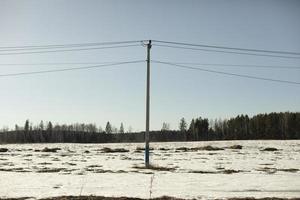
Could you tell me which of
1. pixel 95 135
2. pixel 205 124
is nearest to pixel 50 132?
pixel 95 135

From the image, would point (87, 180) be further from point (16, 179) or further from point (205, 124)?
point (205, 124)

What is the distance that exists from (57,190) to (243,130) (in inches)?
5554

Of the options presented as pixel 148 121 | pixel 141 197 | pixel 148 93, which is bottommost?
pixel 141 197

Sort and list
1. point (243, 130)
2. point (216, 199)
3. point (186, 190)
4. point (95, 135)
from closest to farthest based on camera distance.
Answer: point (216, 199) < point (186, 190) < point (243, 130) < point (95, 135)

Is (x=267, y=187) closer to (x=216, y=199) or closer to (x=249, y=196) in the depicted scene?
(x=249, y=196)

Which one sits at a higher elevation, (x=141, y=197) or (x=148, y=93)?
(x=148, y=93)

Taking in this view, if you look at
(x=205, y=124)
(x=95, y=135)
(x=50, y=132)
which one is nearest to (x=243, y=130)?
(x=205, y=124)

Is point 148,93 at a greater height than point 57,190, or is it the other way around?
point 148,93

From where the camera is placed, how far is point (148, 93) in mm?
27672

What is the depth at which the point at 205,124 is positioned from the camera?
162 m

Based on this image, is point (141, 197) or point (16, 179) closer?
point (141, 197)

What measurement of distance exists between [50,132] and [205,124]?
244 feet

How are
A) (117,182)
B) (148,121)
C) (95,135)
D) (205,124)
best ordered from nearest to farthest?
(117,182), (148,121), (205,124), (95,135)

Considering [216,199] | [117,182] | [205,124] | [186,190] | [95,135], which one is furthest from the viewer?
[95,135]
